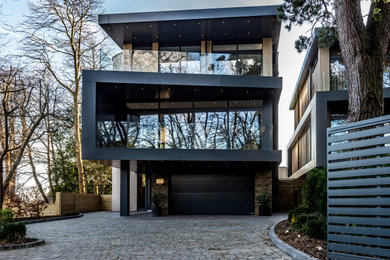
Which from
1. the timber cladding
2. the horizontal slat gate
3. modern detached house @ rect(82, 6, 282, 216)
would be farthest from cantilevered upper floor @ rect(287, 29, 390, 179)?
the timber cladding

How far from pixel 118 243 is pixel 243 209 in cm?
1196

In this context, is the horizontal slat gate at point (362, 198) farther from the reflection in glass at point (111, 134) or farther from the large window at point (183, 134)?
the reflection in glass at point (111, 134)

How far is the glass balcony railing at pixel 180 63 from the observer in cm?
1942

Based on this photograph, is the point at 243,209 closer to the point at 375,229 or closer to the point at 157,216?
the point at 157,216

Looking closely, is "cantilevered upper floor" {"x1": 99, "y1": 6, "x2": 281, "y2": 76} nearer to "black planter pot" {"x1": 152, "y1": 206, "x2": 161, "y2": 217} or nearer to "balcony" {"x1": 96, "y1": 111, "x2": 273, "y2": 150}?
"balcony" {"x1": 96, "y1": 111, "x2": 273, "y2": 150}

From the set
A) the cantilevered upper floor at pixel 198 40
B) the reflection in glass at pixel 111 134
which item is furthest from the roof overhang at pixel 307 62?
the reflection in glass at pixel 111 134

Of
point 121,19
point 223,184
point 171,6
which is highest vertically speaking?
point 171,6

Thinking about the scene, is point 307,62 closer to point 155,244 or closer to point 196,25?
point 196,25

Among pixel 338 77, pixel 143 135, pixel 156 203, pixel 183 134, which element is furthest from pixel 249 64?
pixel 156 203

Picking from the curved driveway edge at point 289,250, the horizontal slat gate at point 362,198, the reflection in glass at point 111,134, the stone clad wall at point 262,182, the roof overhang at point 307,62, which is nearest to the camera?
the horizontal slat gate at point 362,198

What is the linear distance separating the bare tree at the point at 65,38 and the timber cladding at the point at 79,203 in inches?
57.7

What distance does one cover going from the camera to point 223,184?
71.4ft

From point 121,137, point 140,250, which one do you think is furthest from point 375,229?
point 121,137

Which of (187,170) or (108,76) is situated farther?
(187,170)
